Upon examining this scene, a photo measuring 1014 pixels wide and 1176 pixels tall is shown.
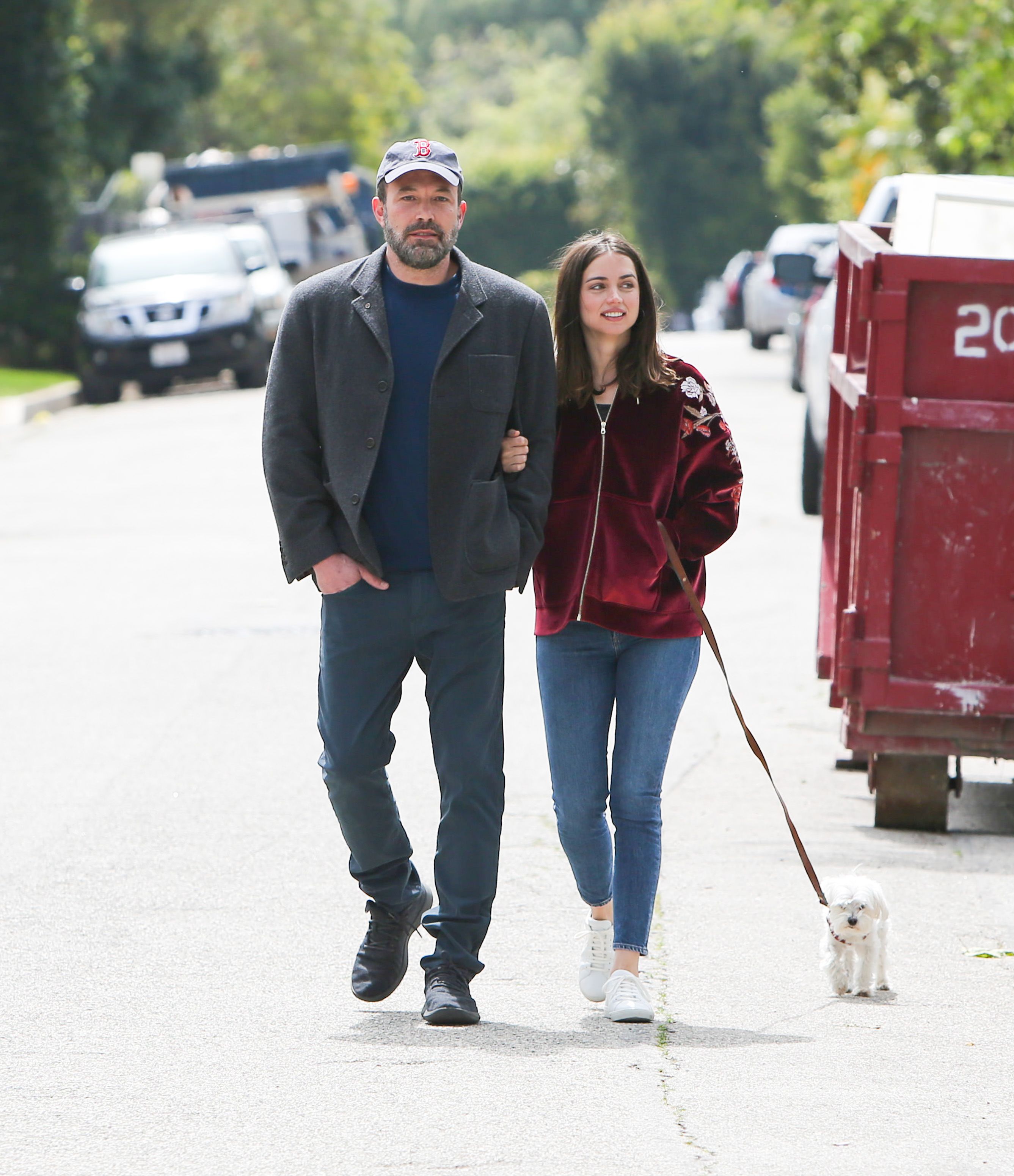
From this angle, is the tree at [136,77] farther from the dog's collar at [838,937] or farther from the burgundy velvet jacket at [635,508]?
the dog's collar at [838,937]

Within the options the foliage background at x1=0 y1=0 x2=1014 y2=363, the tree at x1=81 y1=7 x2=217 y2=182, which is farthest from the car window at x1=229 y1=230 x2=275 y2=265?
the tree at x1=81 y1=7 x2=217 y2=182

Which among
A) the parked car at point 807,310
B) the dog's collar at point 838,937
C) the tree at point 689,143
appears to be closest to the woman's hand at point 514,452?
the dog's collar at point 838,937

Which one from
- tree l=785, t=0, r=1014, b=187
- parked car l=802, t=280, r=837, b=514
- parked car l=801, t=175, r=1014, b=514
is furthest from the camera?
tree l=785, t=0, r=1014, b=187

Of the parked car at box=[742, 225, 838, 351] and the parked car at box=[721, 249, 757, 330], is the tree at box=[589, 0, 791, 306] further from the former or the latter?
the parked car at box=[742, 225, 838, 351]

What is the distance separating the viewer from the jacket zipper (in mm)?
4820

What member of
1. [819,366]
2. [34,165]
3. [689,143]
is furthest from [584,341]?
[689,143]

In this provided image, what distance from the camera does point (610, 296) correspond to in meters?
4.82

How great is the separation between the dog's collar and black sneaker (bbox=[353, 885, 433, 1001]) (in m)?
1.00

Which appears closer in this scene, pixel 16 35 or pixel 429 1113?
pixel 429 1113

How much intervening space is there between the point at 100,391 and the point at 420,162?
19.9 meters

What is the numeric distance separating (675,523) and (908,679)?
187cm

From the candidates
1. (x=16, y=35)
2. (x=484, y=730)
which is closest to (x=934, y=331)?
(x=484, y=730)

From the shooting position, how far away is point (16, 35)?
90.3 ft

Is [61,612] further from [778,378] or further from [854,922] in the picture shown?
[778,378]
